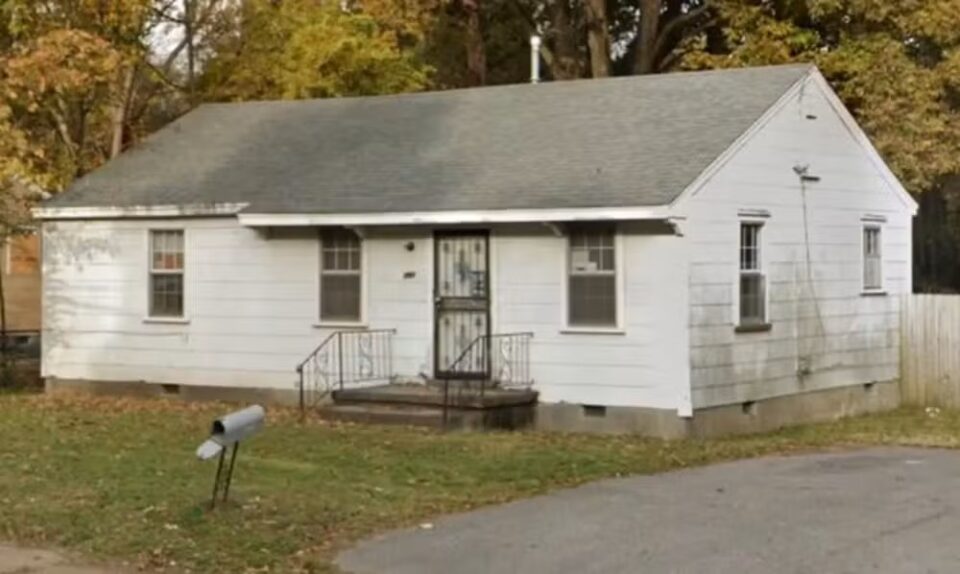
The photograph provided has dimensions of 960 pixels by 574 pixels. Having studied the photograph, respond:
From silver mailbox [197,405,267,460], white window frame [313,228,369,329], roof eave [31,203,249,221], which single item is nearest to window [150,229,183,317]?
roof eave [31,203,249,221]

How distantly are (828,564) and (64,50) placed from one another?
17241 mm

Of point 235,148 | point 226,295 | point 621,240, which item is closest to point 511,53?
point 235,148

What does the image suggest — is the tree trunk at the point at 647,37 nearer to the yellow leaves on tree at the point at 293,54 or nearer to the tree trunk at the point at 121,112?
the yellow leaves on tree at the point at 293,54

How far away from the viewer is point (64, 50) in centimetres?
2434

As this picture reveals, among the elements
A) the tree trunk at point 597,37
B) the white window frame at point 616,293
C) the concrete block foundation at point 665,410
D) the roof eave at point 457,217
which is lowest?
the concrete block foundation at point 665,410

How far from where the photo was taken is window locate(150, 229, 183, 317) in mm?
24109

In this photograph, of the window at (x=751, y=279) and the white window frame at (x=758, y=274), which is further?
the window at (x=751, y=279)

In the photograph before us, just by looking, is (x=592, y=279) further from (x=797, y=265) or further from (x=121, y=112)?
(x=121, y=112)

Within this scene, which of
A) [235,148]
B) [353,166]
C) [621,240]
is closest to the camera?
[621,240]

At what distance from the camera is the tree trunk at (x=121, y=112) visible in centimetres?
2906

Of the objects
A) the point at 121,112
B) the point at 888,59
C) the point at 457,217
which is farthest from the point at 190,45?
the point at 888,59

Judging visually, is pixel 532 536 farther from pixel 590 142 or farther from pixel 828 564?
pixel 590 142

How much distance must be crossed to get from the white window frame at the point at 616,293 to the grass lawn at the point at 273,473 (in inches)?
56.4

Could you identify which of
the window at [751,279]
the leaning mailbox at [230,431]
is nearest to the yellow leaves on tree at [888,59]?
the window at [751,279]
